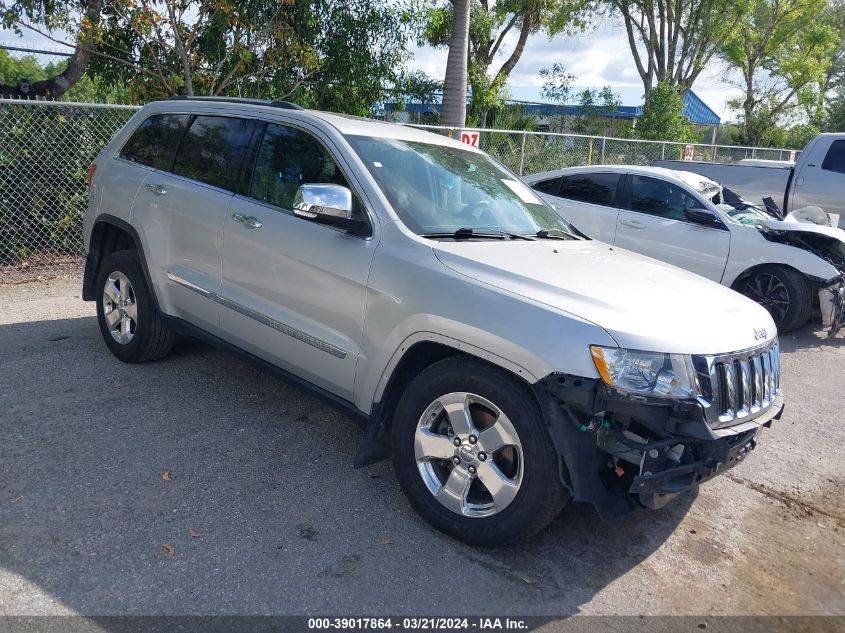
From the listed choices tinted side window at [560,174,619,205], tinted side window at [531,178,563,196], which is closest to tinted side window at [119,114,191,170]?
tinted side window at [531,178,563,196]

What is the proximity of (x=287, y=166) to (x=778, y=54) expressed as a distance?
28.8 m

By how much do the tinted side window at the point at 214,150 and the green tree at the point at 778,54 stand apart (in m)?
21.8

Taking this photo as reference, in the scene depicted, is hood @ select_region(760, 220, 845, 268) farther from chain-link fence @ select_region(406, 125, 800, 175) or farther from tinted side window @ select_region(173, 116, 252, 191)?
tinted side window @ select_region(173, 116, 252, 191)

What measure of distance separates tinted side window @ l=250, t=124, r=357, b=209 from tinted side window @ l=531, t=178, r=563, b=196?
5.40 meters

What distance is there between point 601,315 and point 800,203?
9.87m

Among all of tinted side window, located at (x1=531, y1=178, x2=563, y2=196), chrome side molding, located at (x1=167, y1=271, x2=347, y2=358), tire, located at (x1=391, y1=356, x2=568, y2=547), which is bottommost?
tire, located at (x1=391, y1=356, x2=568, y2=547)

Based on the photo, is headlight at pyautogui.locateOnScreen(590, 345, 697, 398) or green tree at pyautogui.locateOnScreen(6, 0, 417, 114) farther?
green tree at pyautogui.locateOnScreen(6, 0, 417, 114)

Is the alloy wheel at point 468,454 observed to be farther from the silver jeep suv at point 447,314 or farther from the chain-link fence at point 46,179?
the chain-link fence at point 46,179

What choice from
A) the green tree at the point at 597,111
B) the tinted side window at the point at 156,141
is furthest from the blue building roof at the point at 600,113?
the tinted side window at the point at 156,141

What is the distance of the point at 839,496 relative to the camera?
4.32 metres

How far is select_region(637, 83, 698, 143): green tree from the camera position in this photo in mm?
21469

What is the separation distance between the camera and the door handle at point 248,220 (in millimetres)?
4324

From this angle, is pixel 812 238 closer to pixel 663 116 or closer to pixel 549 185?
pixel 549 185

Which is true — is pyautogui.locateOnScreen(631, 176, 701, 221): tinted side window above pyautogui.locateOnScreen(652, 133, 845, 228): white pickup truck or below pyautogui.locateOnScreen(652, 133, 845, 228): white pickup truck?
below
